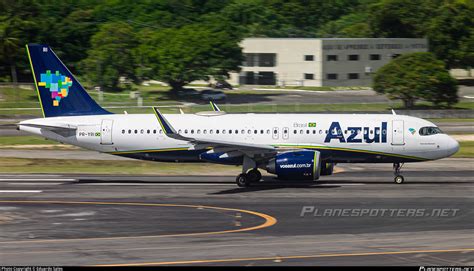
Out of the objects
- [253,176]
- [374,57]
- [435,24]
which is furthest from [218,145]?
[435,24]

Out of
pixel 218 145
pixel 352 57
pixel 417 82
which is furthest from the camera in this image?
pixel 352 57

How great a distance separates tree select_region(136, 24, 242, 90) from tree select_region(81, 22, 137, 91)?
208cm

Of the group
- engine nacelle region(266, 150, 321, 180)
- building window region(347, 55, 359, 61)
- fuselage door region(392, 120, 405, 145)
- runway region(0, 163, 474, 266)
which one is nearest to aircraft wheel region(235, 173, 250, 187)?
runway region(0, 163, 474, 266)

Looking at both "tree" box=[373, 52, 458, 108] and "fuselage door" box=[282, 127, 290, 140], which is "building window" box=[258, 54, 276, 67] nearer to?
"tree" box=[373, 52, 458, 108]

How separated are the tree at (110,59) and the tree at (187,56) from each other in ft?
6.82

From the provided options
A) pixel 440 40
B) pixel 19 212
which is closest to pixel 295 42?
pixel 440 40

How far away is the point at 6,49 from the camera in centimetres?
Answer: 11212

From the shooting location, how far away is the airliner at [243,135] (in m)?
41.5

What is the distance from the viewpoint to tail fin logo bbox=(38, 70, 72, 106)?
45.5 metres

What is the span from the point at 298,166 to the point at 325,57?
92408 mm

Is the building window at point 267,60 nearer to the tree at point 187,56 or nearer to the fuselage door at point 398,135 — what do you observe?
the tree at point 187,56

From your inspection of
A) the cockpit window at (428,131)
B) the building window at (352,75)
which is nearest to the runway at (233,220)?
the cockpit window at (428,131)

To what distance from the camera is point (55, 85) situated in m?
45.6

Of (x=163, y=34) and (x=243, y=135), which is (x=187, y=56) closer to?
(x=163, y=34)
